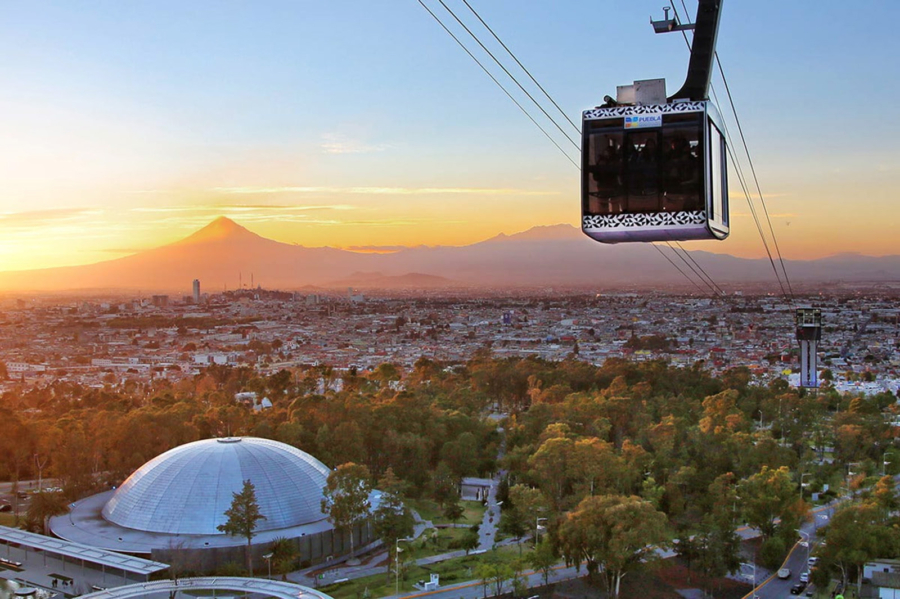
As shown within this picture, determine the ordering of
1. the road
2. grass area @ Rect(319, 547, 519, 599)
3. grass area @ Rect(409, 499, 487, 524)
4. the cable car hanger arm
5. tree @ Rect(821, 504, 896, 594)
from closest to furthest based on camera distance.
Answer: the cable car hanger arm
tree @ Rect(821, 504, 896, 594)
grass area @ Rect(319, 547, 519, 599)
the road
grass area @ Rect(409, 499, 487, 524)

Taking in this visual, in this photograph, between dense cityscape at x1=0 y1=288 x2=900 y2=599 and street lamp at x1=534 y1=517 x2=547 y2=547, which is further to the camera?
street lamp at x1=534 y1=517 x2=547 y2=547

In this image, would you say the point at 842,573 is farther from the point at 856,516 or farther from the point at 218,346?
the point at 218,346

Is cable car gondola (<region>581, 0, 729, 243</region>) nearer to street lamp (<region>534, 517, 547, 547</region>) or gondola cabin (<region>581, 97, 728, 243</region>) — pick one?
gondola cabin (<region>581, 97, 728, 243</region>)

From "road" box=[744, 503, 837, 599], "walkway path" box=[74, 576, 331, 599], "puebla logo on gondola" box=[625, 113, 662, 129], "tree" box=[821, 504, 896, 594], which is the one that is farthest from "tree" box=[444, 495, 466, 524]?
"puebla logo on gondola" box=[625, 113, 662, 129]

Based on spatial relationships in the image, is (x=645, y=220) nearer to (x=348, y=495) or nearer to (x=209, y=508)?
(x=348, y=495)

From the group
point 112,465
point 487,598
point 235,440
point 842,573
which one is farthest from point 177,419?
point 842,573

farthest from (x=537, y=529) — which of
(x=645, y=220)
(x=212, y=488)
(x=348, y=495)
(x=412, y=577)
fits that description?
(x=645, y=220)

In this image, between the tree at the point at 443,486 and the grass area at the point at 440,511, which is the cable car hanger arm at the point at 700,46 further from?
the tree at the point at 443,486

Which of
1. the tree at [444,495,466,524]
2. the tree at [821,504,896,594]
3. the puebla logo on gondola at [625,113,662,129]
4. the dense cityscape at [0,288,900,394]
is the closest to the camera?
the puebla logo on gondola at [625,113,662,129]
